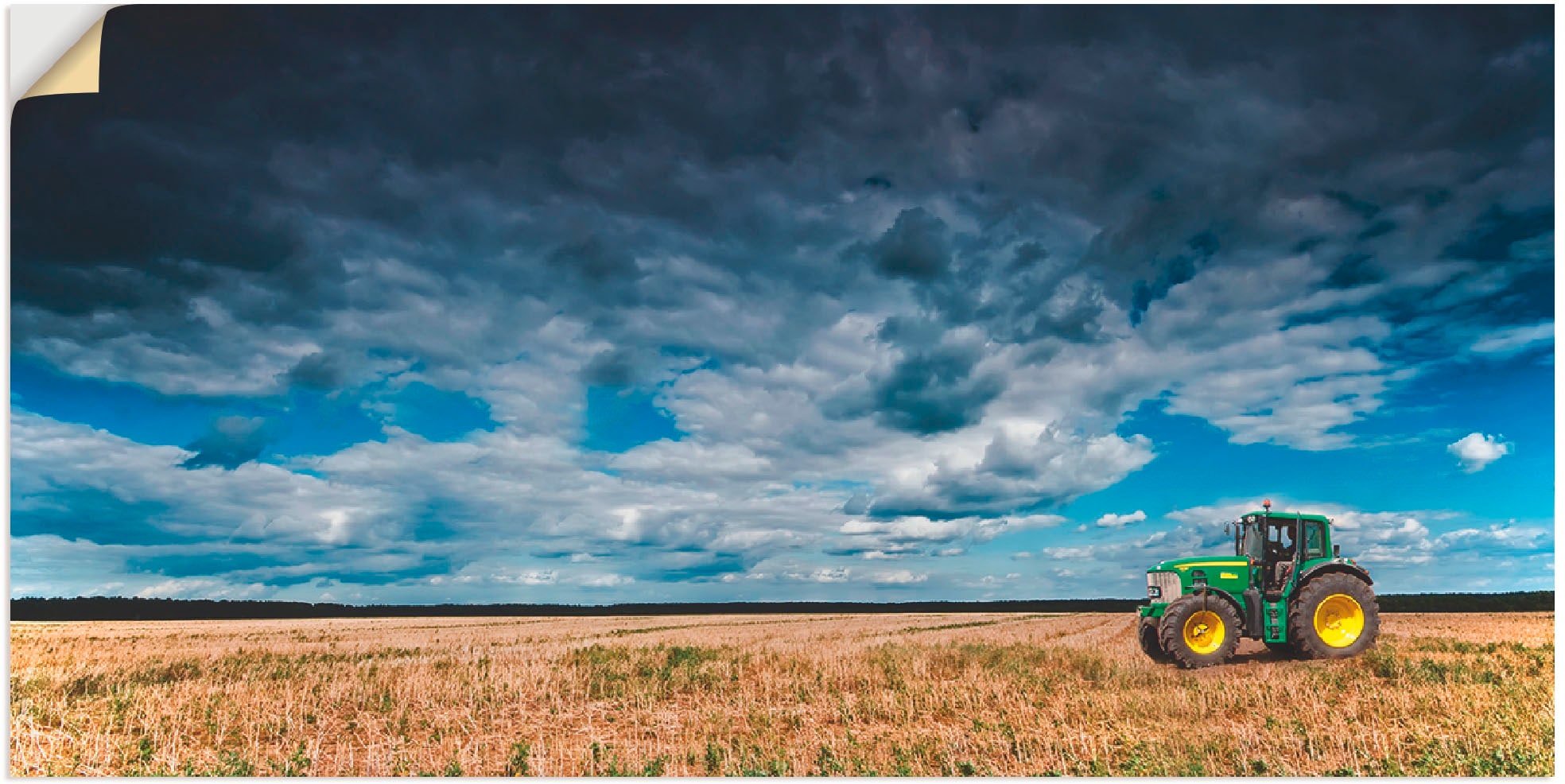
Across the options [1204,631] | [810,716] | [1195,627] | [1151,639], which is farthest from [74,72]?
[1151,639]

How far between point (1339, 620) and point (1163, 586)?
335 cm

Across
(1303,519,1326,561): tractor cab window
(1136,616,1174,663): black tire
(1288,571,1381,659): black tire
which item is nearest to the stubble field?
(1136,616,1174,663): black tire

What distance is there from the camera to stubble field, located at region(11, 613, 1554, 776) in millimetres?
10656

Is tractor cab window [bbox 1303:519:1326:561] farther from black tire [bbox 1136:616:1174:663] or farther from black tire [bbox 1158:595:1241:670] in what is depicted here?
black tire [bbox 1136:616:1174:663]

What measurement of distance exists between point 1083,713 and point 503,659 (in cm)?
1568

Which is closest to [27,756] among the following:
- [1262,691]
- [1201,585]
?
[1262,691]

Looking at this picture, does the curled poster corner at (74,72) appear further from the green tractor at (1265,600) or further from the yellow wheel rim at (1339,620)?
the yellow wheel rim at (1339,620)

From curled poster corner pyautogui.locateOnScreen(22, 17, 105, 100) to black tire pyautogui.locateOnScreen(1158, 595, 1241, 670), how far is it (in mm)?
17638

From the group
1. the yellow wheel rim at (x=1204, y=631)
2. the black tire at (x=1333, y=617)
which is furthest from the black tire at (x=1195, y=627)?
the black tire at (x=1333, y=617)

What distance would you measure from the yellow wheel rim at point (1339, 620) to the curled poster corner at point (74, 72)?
20.8 metres

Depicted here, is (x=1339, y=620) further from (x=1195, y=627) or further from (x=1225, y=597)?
(x=1195, y=627)

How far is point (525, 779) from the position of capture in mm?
9531

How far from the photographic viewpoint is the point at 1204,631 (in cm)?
1788

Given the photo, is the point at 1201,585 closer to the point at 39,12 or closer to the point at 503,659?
the point at 503,659
